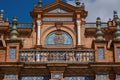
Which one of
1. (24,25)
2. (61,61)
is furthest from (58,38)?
(61,61)

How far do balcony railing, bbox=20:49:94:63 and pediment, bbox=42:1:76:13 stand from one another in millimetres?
12446

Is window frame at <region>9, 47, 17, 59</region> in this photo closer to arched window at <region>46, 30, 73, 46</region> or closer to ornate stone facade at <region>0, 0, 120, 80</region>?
ornate stone facade at <region>0, 0, 120, 80</region>

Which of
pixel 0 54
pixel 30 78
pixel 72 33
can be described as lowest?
pixel 30 78

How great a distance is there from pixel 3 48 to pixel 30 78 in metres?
1.91

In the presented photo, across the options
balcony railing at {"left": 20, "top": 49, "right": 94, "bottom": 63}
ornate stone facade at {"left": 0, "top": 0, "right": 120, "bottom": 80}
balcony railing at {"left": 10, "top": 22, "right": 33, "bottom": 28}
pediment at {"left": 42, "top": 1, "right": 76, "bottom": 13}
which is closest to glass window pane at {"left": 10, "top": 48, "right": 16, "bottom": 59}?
ornate stone facade at {"left": 0, "top": 0, "right": 120, "bottom": 80}

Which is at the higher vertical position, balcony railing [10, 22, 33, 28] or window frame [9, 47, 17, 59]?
balcony railing [10, 22, 33, 28]

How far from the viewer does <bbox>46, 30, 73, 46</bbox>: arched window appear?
90.1ft

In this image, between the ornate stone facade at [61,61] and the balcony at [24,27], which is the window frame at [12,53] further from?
the balcony at [24,27]

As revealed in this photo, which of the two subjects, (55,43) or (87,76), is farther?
(55,43)

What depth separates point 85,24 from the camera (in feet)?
95.6

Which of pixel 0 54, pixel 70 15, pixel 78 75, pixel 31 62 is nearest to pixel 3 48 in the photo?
pixel 0 54

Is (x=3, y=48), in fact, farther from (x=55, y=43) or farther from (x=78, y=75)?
(x=55, y=43)

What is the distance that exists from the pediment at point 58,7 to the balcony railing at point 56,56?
40.8ft

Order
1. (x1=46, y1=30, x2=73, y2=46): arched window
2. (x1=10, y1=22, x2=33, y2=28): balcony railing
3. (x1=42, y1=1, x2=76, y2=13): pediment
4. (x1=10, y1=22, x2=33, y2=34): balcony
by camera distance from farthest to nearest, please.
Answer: (x1=42, y1=1, x2=76, y2=13): pediment
(x1=10, y1=22, x2=33, y2=28): balcony railing
(x1=10, y1=22, x2=33, y2=34): balcony
(x1=46, y1=30, x2=73, y2=46): arched window
